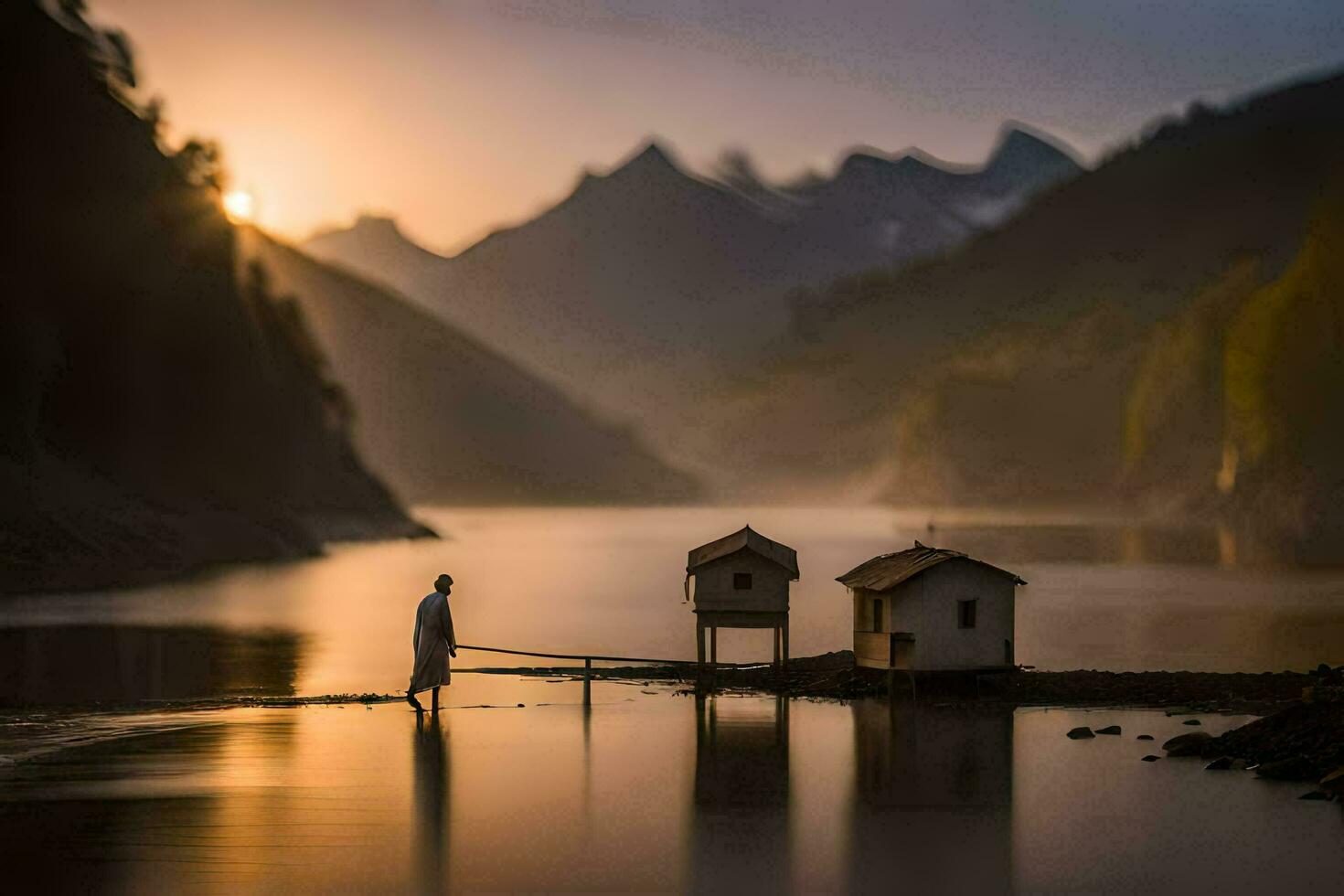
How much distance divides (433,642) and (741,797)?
7163 millimetres

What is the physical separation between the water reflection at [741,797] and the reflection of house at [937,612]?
7.03 feet

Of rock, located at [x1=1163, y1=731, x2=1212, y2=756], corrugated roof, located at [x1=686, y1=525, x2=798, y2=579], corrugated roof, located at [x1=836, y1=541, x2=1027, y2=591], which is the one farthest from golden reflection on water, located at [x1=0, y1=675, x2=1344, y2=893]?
corrugated roof, located at [x1=686, y1=525, x2=798, y2=579]

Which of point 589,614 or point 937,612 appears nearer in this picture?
point 937,612

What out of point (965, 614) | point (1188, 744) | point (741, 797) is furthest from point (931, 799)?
point (965, 614)

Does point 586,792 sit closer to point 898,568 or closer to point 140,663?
point 898,568

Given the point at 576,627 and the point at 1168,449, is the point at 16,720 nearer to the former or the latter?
the point at 576,627

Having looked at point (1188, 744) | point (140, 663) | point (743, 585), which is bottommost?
point (1188, 744)

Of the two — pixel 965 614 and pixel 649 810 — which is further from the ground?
pixel 965 614

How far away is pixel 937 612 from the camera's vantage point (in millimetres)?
28016

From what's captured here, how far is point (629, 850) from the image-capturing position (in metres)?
17.8

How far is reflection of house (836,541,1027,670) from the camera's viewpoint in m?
27.8

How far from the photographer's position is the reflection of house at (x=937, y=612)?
2778 centimetres

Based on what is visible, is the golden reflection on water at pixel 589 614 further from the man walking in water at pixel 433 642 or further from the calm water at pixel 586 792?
the man walking in water at pixel 433 642

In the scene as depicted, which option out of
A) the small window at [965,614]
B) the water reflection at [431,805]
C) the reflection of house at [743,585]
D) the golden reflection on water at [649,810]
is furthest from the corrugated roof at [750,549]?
the water reflection at [431,805]
